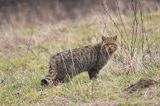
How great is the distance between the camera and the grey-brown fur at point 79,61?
899cm

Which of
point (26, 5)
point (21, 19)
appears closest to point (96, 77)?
point (21, 19)

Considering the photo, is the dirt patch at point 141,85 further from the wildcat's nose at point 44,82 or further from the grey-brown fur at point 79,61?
the wildcat's nose at point 44,82

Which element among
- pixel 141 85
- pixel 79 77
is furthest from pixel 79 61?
pixel 141 85

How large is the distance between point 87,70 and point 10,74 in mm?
1608

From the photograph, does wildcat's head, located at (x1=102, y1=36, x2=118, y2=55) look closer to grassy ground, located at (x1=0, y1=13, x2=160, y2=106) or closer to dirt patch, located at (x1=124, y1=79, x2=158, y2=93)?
grassy ground, located at (x1=0, y1=13, x2=160, y2=106)

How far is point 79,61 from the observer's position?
30.4ft

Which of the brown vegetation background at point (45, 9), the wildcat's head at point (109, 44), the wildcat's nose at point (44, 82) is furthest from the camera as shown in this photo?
the brown vegetation background at point (45, 9)

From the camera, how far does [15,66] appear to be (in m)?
11.5

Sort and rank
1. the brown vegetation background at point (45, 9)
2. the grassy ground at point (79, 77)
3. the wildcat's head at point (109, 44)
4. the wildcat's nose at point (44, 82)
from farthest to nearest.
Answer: the brown vegetation background at point (45, 9)
the wildcat's head at point (109, 44)
the wildcat's nose at point (44, 82)
the grassy ground at point (79, 77)

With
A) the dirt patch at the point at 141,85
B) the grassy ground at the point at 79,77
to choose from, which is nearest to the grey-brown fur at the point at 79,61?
the grassy ground at the point at 79,77

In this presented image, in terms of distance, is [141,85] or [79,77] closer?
[141,85]

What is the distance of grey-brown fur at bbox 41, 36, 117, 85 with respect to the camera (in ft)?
29.5

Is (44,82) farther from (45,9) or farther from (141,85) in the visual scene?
(45,9)

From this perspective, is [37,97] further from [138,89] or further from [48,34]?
[48,34]
